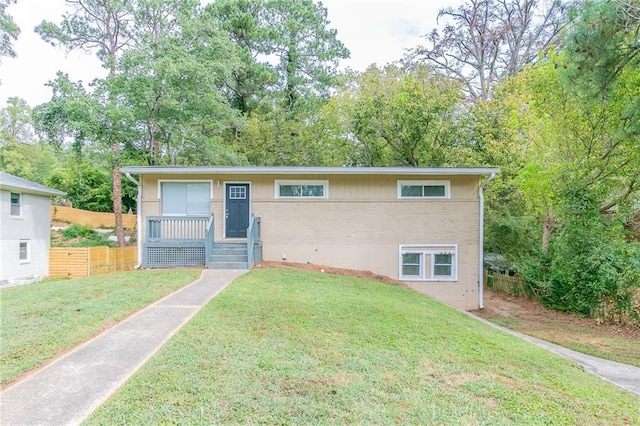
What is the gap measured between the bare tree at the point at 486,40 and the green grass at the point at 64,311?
20.1 meters

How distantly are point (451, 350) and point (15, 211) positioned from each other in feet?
59.9

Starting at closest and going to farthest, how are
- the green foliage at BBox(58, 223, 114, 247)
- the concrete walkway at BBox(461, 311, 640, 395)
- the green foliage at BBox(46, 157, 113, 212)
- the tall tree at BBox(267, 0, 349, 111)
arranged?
1. the concrete walkway at BBox(461, 311, 640, 395)
2. the green foliage at BBox(58, 223, 114, 247)
3. the tall tree at BBox(267, 0, 349, 111)
4. the green foliage at BBox(46, 157, 113, 212)

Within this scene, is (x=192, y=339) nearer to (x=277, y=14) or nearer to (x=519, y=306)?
(x=519, y=306)

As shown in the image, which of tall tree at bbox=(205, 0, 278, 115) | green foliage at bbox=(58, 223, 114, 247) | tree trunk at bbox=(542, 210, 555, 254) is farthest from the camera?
tall tree at bbox=(205, 0, 278, 115)

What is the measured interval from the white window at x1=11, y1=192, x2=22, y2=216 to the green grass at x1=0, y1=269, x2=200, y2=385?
31.5ft

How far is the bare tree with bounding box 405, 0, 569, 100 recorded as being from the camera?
2191 centimetres

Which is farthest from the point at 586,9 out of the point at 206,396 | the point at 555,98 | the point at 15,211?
the point at 15,211

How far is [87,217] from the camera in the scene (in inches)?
1038

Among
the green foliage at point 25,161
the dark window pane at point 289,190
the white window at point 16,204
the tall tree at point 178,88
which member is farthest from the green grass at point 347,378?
the green foliage at point 25,161

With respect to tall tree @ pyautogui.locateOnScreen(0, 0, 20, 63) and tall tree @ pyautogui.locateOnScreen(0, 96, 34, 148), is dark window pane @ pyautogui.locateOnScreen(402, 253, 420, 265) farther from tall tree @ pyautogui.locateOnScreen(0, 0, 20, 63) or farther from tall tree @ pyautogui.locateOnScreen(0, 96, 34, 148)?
tall tree @ pyautogui.locateOnScreen(0, 96, 34, 148)

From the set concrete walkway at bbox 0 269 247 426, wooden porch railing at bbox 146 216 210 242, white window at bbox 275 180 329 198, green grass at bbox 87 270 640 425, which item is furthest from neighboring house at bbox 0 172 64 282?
green grass at bbox 87 270 640 425

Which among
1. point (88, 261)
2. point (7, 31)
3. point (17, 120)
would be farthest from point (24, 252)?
point (17, 120)

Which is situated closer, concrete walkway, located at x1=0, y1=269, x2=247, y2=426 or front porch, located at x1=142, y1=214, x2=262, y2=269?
concrete walkway, located at x1=0, y1=269, x2=247, y2=426

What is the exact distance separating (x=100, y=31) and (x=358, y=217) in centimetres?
1584
